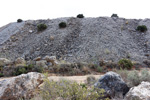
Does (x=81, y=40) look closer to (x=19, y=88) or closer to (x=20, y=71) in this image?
(x=20, y=71)

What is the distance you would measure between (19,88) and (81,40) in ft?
42.3

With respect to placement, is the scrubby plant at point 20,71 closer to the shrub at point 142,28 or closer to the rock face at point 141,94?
the rock face at point 141,94

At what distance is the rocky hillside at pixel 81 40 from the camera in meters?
14.3

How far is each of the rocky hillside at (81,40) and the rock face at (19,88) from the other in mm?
8581

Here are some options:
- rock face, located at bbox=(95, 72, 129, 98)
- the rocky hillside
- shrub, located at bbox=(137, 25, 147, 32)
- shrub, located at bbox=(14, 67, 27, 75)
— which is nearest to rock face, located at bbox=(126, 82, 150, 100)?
rock face, located at bbox=(95, 72, 129, 98)

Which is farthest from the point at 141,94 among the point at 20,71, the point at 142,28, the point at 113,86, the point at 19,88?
the point at 142,28

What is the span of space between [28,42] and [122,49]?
1263cm

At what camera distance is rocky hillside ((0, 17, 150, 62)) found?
1432 centimetres

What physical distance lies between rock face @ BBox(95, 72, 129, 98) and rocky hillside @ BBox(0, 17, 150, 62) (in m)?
8.76

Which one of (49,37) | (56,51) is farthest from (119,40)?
(49,37)

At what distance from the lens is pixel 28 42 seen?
714 inches

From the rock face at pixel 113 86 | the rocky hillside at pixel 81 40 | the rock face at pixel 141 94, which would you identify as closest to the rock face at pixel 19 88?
the rock face at pixel 113 86

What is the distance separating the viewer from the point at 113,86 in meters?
3.98

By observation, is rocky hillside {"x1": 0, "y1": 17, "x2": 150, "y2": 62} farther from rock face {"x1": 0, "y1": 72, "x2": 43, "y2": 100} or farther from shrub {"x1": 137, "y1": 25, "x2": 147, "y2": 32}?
rock face {"x1": 0, "y1": 72, "x2": 43, "y2": 100}
